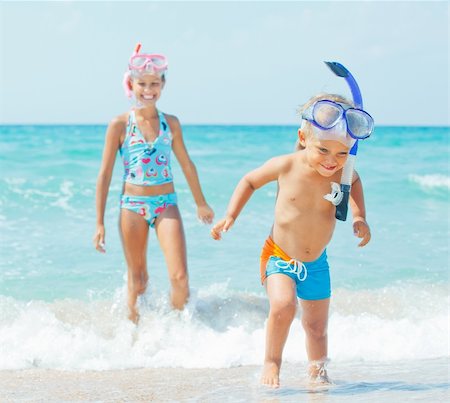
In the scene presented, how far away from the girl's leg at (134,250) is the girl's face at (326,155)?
5.93ft

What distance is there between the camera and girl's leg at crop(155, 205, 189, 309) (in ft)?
17.0

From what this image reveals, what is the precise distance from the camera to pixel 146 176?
5.29 m

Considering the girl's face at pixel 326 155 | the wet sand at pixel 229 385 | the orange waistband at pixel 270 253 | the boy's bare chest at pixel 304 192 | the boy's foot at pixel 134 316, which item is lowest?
the wet sand at pixel 229 385

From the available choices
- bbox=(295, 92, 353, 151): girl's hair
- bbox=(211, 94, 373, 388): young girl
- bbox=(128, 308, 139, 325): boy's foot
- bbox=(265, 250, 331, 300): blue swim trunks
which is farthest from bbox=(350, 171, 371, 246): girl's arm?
bbox=(128, 308, 139, 325): boy's foot

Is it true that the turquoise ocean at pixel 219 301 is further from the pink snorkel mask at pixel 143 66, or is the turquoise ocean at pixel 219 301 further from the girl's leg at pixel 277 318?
the pink snorkel mask at pixel 143 66

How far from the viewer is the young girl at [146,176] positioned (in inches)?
205

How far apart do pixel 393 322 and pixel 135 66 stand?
105 inches

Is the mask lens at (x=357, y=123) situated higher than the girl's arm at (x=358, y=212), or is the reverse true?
the mask lens at (x=357, y=123)

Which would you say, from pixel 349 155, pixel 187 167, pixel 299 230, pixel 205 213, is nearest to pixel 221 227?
pixel 299 230

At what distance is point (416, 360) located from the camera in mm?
4844

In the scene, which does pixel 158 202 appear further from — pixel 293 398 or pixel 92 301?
pixel 293 398

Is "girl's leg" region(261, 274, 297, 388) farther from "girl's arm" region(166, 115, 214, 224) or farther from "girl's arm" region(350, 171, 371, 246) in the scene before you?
"girl's arm" region(166, 115, 214, 224)

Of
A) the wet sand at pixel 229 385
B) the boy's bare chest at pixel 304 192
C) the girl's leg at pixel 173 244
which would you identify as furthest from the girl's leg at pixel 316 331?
the girl's leg at pixel 173 244

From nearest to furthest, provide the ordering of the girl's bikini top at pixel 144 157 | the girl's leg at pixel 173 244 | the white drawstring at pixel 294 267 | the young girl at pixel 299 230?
the young girl at pixel 299 230
the white drawstring at pixel 294 267
the girl's leg at pixel 173 244
the girl's bikini top at pixel 144 157
